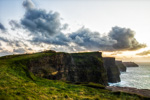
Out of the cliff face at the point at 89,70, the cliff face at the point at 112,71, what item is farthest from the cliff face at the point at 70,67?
the cliff face at the point at 112,71

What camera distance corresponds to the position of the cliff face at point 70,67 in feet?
128

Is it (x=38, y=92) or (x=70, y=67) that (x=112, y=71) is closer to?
(x=70, y=67)

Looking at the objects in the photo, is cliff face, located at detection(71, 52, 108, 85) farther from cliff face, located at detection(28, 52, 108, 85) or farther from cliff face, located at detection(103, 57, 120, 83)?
cliff face, located at detection(103, 57, 120, 83)

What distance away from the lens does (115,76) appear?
98875 millimetres

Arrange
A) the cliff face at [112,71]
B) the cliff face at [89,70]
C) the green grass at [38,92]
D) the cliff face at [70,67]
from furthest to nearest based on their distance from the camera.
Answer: the cliff face at [112,71] < the cliff face at [89,70] < the cliff face at [70,67] < the green grass at [38,92]

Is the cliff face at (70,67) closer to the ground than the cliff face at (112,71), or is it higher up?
higher up

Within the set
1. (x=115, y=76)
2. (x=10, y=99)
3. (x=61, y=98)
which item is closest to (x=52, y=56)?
(x=61, y=98)

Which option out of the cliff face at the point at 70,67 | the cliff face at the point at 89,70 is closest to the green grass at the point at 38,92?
the cliff face at the point at 70,67

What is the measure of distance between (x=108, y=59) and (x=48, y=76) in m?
91.9

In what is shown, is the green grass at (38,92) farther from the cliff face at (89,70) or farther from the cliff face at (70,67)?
the cliff face at (89,70)

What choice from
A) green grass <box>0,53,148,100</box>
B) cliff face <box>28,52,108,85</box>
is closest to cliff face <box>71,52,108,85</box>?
cliff face <box>28,52,108,85</box>

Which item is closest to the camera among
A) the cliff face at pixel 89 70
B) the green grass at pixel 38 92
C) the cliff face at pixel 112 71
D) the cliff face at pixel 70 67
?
the green grass at pixel 38 92

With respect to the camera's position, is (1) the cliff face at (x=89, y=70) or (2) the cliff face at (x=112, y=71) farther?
(2) the cliff face at (x=112, y=71)

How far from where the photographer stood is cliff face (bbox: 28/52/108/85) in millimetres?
38884
